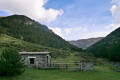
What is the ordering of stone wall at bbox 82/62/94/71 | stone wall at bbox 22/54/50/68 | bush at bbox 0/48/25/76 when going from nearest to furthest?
bush at bbox 0/48/25/76 < stone wall at bbox 82/62/94/71 < stone wall at bbox 22/54/50/68

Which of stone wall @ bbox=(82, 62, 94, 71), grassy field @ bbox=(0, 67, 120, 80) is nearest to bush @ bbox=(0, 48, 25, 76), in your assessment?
grassy field @ bbox=(0, 67, 120, 80)

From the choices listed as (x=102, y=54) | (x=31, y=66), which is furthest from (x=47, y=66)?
(x=102, y=54)

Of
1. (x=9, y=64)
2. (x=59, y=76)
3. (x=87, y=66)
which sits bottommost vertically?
(x=59, y=76)

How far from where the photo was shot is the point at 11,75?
46.3ft

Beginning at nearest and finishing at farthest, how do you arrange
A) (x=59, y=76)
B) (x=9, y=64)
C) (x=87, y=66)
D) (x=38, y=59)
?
1. (x=9, y=64)
2. (x=59, y=76)
3. (x=87, y=66)
4. (x=38, y=59)

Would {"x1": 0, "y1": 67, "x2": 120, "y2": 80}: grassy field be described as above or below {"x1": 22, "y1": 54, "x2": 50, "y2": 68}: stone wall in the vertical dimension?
below

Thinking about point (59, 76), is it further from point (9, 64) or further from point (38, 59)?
point (38, 59)

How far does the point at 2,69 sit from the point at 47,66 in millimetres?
12325

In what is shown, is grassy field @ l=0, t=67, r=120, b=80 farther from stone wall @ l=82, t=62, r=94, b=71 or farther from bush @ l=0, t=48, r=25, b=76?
stone wall @ l=82, t=62, r=94, b=71

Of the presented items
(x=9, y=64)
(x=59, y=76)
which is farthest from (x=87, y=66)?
(x=9, y=64)

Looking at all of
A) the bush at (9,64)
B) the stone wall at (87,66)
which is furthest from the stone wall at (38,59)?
the bush at (9,64)

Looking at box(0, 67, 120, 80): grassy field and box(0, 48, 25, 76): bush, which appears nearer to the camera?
box(0, 48, 25, 76): bush

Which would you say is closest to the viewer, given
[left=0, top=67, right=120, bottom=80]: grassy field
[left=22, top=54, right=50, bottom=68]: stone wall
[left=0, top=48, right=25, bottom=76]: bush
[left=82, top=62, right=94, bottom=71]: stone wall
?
[left=0, top=48, right=25, bottom=76]: bush

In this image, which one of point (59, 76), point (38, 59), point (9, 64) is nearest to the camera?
point (9, 64)
